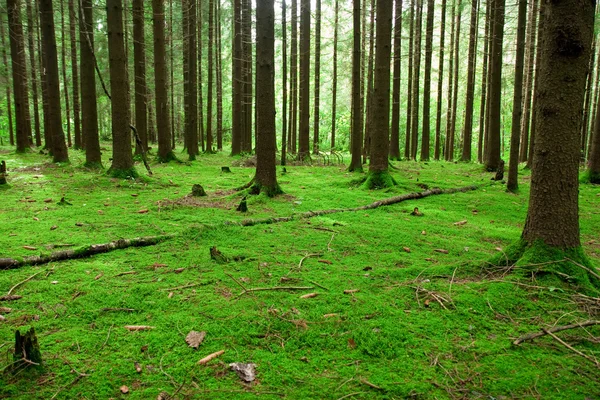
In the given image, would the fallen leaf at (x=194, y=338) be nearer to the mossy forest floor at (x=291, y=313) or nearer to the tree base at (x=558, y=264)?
the mossy forest floor at (x=291, y=313)

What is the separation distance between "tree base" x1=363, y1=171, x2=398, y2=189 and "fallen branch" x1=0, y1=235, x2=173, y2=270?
5632 mm

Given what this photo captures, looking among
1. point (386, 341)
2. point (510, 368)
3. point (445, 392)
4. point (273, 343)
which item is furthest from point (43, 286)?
point (510, 368)

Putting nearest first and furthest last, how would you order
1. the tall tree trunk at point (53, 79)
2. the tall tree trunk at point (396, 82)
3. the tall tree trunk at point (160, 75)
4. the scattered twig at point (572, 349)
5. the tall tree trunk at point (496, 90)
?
→ 1. the scattered twig at point (572, 349)
2. the tall tree trunk at point (53, 79)
3. the tall tree trunk at point (496, 90)
4. the tall tree trunk at point (160, 75)
5. the tall tree trunk at point (396, 82)

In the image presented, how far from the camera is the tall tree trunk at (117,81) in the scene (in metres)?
8.80

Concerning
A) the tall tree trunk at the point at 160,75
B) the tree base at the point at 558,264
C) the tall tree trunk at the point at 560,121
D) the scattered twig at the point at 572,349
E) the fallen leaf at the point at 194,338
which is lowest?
the fallen leaf at the point at 194,338

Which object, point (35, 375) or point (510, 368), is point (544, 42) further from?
point (35, 375)

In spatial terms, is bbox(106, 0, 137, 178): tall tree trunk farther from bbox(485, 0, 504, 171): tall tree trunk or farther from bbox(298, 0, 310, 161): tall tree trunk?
bbox(485, 0, 504, 171): tall tree trunk

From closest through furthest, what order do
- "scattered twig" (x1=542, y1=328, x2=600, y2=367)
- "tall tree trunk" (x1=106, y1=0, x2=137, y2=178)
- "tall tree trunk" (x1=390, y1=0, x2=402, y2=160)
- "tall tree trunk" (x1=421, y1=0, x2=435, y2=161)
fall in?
"scattered twig" (x1=542, y1=328, x2=600, y2=367)
"tall tree trunk" (x1=106, y1=0, x2=137, y2=178)
"tall tree trunk" (x1=390, y1=0, x2=402, y2=160)
"tall tree trunk" (x1=421, y1=0, x2=435, y2=161)

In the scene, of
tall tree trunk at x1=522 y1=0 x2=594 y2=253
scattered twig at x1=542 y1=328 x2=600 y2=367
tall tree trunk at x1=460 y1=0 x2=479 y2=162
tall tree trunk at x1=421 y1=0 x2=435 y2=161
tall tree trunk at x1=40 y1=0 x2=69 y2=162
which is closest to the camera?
scattered twig at x1=542 y1=328 x2=600 y2=367

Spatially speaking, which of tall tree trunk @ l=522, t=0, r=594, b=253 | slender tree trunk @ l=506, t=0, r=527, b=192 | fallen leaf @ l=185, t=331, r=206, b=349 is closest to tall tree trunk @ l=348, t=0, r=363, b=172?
slender tree trunk @ l=506, t=0, r=527, b=192

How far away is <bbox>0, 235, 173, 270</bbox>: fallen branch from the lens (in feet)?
12.7

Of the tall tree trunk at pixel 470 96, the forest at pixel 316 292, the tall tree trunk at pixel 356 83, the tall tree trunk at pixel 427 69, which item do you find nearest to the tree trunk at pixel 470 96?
the tall tree trunk at pixel 470 96

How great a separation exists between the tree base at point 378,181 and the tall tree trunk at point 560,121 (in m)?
5.52

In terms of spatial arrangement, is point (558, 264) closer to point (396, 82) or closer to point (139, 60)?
point (396, 82)
